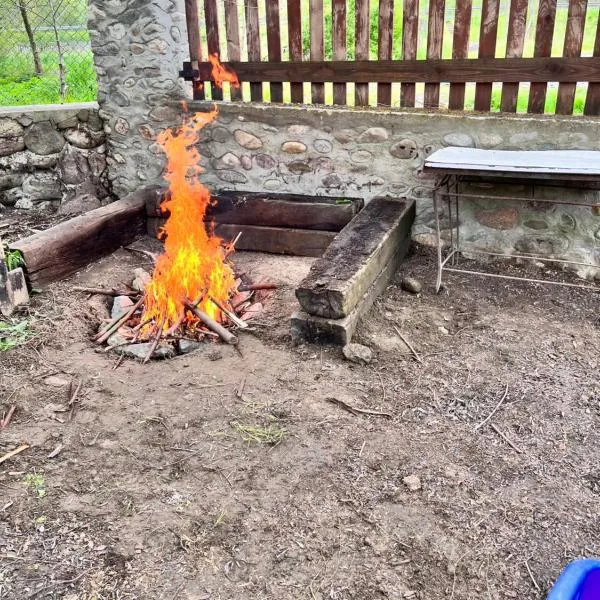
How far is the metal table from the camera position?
392 centimetres

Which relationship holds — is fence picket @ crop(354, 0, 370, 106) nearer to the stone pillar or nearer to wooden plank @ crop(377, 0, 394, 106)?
wooden plank @ crop(377, 0, 394, 106)

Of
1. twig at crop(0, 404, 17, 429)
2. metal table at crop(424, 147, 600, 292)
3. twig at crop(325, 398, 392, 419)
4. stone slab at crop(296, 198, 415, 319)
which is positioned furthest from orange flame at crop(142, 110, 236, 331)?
metal table at crop(424, 147, 600, 292)

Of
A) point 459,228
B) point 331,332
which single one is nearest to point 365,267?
point 331,332

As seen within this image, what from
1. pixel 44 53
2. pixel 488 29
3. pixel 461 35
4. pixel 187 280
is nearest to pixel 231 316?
pixel 187 280

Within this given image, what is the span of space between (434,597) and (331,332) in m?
1.81

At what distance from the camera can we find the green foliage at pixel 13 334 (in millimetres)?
3967

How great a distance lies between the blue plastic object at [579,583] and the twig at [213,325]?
241cm

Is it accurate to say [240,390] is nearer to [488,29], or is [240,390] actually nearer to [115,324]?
[115,324]

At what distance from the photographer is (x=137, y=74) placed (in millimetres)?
5551

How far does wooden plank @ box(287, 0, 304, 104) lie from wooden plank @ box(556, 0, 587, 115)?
2045 millimetres

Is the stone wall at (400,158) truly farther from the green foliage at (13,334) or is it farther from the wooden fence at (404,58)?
the green foliage at (13,334)

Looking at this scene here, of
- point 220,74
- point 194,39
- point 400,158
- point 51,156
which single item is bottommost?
point 51,156

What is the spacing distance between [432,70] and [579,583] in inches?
148

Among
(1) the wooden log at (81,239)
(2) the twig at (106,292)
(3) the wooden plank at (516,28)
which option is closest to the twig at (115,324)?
(2) the twig at (106,292)
